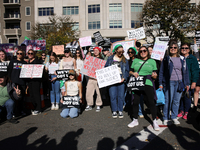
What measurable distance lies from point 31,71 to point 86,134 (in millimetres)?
2902

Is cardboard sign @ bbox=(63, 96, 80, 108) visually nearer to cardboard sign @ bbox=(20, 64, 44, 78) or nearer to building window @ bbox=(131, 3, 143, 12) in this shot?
cardboard sign @ bbox=(20, 64, 44, 78)

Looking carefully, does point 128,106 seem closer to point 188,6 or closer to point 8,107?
point 8,107

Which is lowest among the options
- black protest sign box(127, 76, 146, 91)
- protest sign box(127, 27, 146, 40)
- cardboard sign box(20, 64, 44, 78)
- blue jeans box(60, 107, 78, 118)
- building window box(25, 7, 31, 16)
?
blue jeans box(60, 107, 78, 118)

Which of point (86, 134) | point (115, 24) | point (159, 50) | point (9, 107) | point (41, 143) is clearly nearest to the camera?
point (41, 143)

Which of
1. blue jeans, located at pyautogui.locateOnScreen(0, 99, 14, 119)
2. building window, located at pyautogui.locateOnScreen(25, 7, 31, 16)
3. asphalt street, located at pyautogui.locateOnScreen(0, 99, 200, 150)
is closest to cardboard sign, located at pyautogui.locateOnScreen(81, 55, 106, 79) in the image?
asphalt street, located at pyautogui.locateOnScreen(0, 99, 200, 150)

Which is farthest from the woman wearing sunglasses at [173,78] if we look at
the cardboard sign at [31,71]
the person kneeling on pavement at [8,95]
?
the person kneeling on pavement at [8,95]

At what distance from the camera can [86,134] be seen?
393 cm

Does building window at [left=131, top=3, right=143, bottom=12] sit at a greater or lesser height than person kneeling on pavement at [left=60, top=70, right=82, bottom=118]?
greater

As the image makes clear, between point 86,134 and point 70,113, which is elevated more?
A: point 70,113

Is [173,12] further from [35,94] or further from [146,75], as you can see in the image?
[35,94]

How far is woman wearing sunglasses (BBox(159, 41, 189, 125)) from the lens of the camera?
14.4 feet

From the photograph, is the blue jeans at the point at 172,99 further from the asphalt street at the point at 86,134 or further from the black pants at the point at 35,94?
the black pants at the point at 35,94

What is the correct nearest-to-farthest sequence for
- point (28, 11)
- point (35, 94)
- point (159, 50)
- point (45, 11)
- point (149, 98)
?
1. point (149, 98)
2. point (35, 94)
3. point (159, 50)
4. point (45, 11)
5. point (28, 11)

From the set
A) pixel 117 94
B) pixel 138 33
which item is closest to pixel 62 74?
pixel 117 94
